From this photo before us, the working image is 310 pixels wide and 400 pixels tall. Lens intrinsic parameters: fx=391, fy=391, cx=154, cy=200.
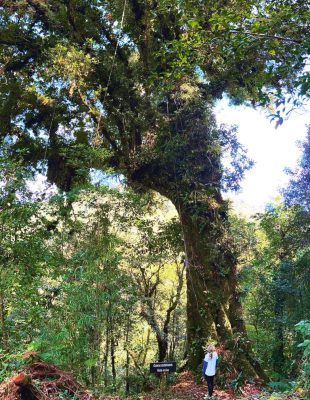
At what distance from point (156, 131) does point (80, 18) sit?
11.1ft

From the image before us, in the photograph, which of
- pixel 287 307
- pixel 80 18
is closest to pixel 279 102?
pixel 80 18

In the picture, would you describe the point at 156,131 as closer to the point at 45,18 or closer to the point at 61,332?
the point at 45,18

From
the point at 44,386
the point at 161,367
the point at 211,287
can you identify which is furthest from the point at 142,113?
the point at 44,386

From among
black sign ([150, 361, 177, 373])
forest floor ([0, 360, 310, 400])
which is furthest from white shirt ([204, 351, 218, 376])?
forest floor ([0, 360, 310, 400])

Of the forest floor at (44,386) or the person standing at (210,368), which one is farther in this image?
the person standing at (210,368)

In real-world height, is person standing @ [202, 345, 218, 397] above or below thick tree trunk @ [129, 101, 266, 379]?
below

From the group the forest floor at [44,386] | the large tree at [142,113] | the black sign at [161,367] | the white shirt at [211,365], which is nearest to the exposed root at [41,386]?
the forest floor at [44,386]

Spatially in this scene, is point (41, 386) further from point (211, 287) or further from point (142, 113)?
point (142, 113)

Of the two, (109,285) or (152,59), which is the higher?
(152,59)

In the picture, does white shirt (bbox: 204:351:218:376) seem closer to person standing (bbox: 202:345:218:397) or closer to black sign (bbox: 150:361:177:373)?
person standing (bbox: 202:345:218:397)

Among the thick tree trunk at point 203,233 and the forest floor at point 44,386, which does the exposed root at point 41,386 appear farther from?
the thick tree trunk at point 203,233

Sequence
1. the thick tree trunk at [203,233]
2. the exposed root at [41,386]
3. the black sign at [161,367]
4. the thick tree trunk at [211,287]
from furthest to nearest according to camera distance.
Result: the thick tree trunk at [203,233], the thick tree trunk at [211,287], the black sign at [161,367], the exposed root at [41,386]

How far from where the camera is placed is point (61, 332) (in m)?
6.75

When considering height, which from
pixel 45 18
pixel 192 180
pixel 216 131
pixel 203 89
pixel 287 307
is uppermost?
pixel 45 18
